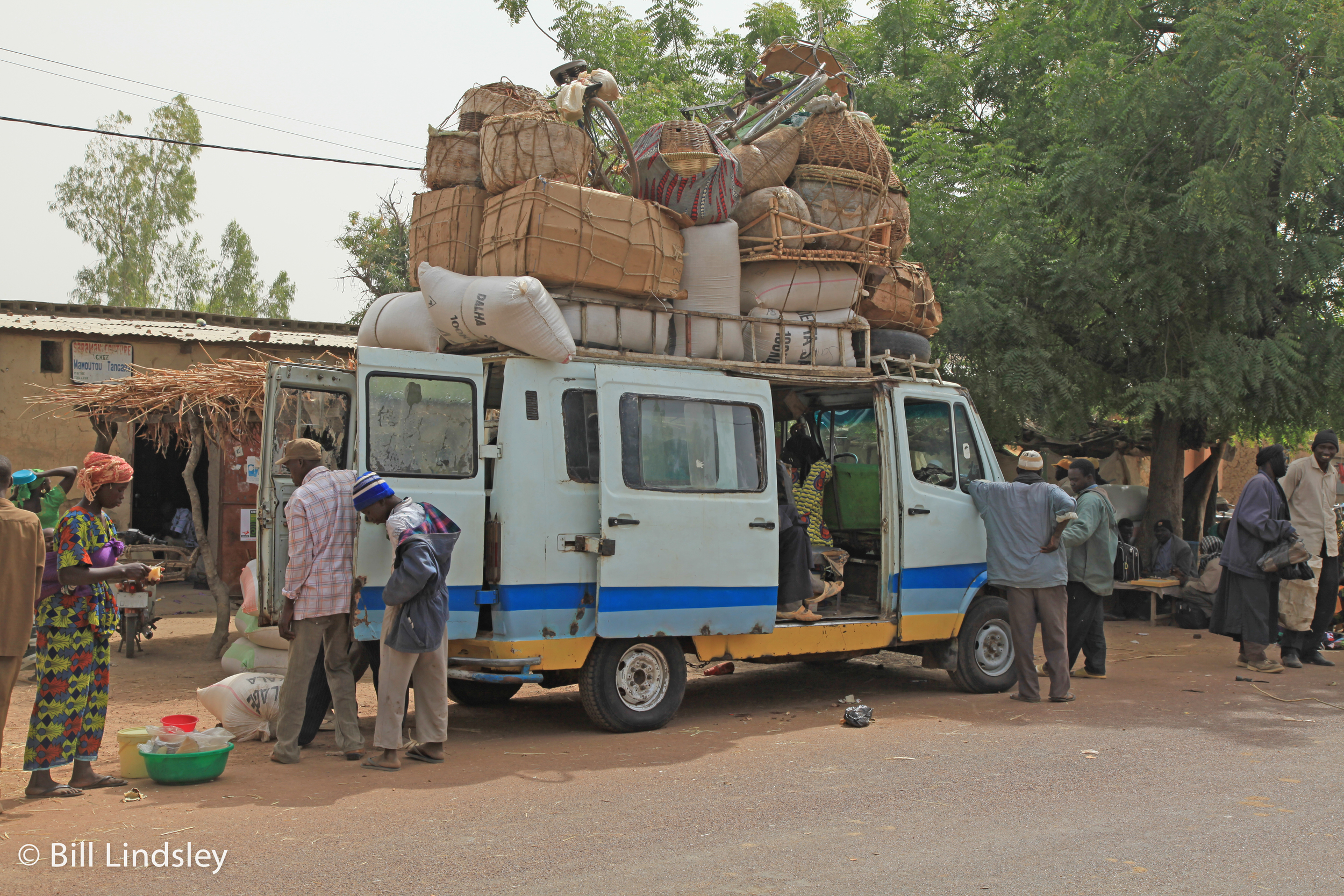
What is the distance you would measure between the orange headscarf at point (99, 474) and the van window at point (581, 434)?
2.28 metres

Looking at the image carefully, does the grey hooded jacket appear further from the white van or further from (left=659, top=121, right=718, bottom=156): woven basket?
(left=659, top=121, right=718, bottom=156): woven basket

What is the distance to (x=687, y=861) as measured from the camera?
4.12 m

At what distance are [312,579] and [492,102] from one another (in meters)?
3.54

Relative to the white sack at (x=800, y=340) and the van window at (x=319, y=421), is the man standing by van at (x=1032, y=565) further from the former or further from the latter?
the van window at (x=319, y=421)

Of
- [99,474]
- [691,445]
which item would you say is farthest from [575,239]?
[99,474]

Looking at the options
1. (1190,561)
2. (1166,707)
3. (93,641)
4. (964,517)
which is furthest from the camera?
(1190,561)

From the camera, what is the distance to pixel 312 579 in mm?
5648

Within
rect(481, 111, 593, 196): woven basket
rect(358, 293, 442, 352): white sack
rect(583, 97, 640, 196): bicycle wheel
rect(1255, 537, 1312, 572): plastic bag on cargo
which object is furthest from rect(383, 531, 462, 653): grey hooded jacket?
rect(1255, 537, 1312, 572): plastic bag on cargo

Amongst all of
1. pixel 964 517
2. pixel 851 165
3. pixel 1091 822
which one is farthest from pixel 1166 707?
pixel 851 165

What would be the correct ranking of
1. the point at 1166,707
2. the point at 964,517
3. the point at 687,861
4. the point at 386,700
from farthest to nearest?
1. the point at 964,517
2. the point at 1166,707
3. the point at 386,700
4. the point at 687,861

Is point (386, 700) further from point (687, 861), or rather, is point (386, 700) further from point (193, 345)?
point (193, 345)

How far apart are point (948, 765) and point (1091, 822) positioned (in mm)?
1130

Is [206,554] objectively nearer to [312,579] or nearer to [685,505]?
[312,579]

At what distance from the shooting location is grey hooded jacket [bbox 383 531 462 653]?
5363 millimetres
